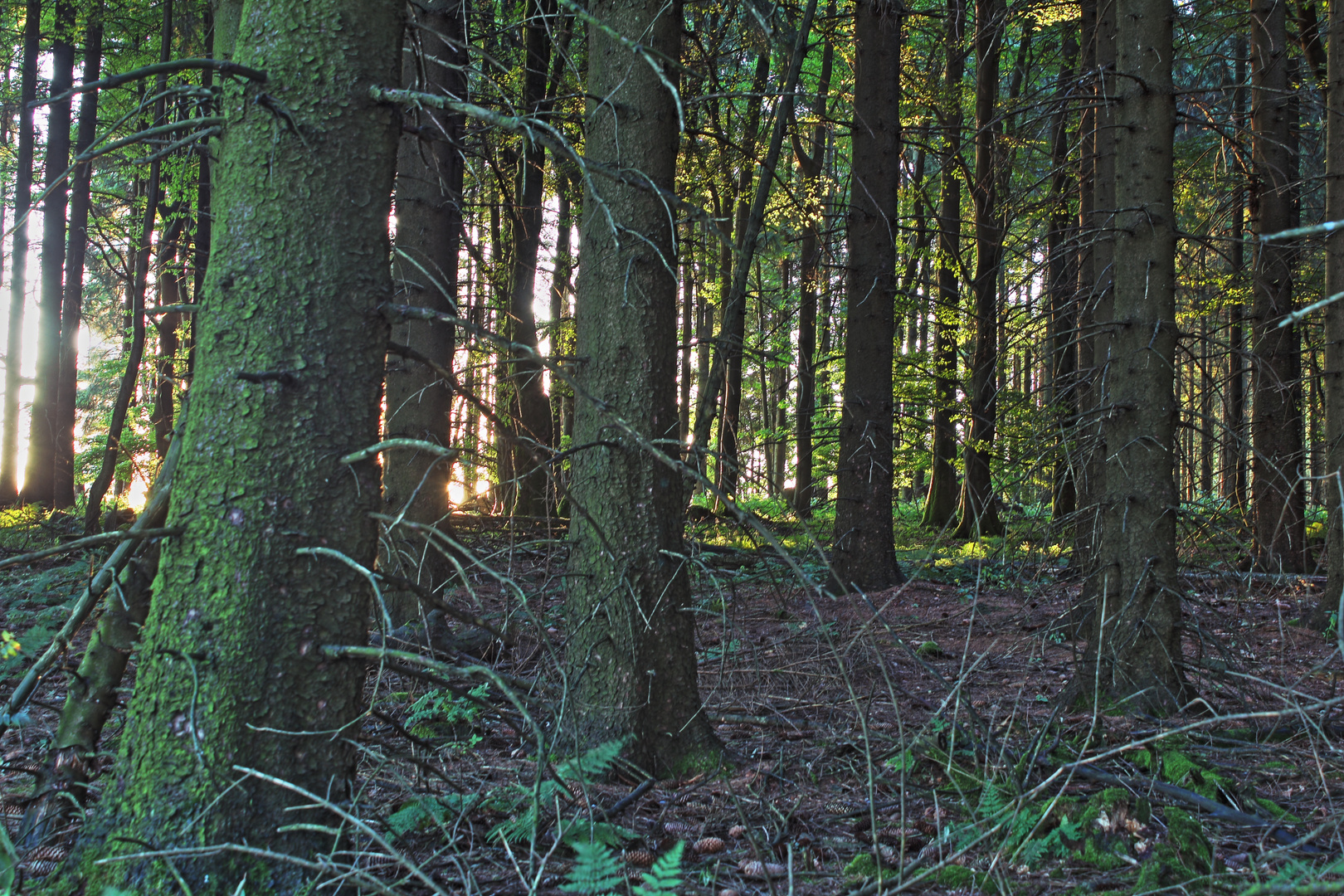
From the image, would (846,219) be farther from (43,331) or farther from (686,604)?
(43,331)

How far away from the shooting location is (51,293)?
566 inches

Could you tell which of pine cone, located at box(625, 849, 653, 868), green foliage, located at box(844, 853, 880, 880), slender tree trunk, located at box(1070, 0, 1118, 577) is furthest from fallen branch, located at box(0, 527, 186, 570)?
slender tree trunk, located at box(1070, 0, 1118, 577)

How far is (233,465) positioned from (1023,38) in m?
15.1

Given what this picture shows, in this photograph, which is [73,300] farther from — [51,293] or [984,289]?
[984,289]

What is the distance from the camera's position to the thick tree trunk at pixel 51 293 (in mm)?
13789

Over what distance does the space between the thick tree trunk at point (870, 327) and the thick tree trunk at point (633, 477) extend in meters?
4.95

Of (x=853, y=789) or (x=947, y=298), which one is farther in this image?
(x=947, y=298)

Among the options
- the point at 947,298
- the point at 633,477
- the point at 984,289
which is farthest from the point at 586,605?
the point at 947,298

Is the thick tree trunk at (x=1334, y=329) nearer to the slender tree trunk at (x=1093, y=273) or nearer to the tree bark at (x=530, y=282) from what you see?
the slender tree trunk at (x=1093, y=273)

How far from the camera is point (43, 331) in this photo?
47.6 ft

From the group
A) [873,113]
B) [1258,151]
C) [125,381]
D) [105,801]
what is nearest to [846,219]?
[873,113]

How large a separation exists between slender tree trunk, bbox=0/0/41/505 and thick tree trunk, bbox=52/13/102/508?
69 centimetres

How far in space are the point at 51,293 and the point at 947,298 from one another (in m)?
15.4

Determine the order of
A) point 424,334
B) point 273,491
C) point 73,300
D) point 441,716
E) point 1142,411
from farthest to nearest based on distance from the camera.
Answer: point 73,300 → point 424,334 → point 441,716 → point 1142,411 → point 273,491
